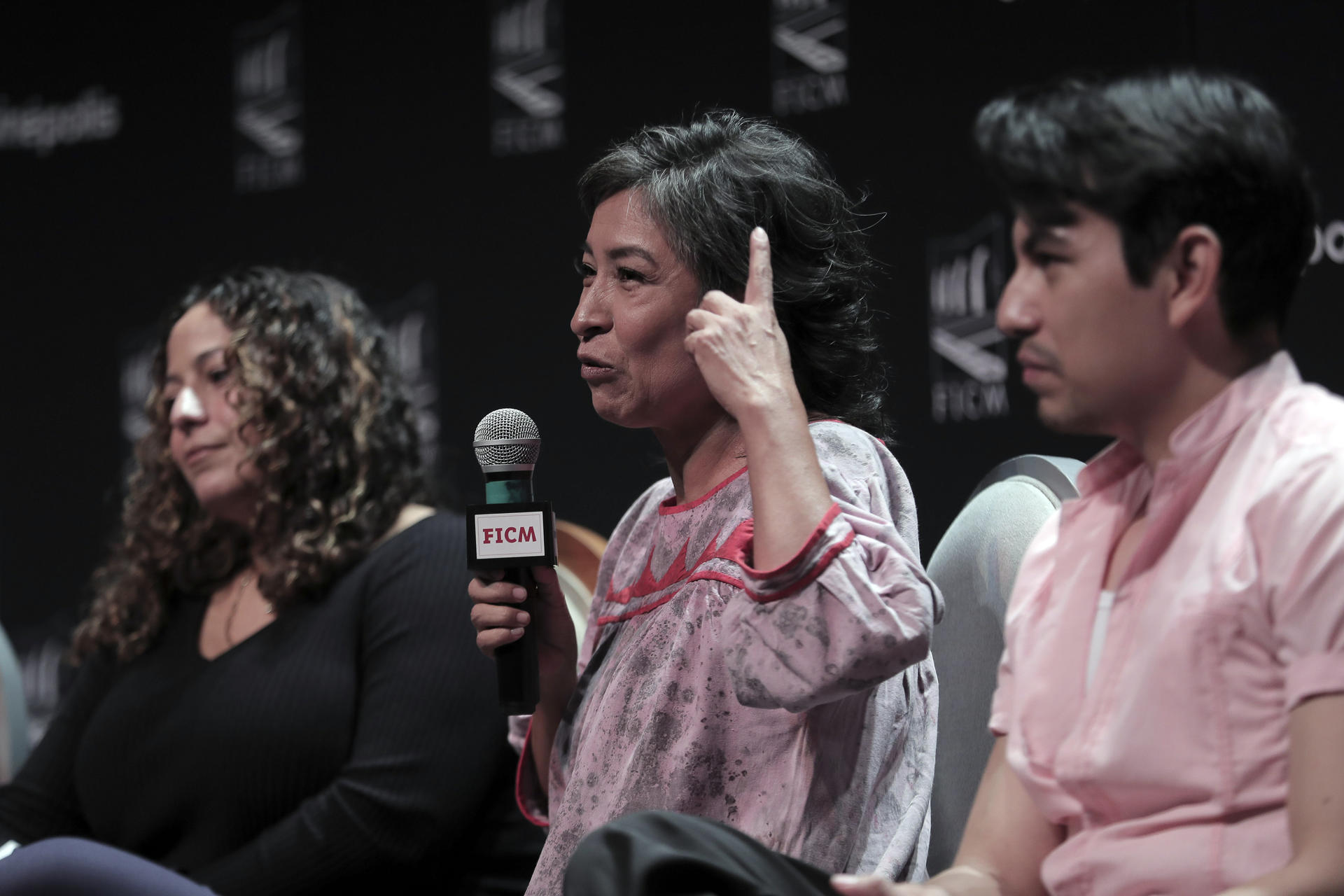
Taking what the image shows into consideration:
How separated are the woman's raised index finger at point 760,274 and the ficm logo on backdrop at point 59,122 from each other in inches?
107

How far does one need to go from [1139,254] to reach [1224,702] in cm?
29

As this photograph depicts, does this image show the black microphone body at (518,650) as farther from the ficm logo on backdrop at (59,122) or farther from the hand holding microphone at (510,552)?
the ficm logo on backdrop at (59,122)

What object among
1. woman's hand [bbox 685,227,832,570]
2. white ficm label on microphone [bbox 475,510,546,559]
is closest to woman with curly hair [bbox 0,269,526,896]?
white ficm label on microphone [bbox 475,510,546,559]

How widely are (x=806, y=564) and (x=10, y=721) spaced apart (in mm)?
1818

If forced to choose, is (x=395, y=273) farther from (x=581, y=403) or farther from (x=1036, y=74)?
(x=1036, y=74)

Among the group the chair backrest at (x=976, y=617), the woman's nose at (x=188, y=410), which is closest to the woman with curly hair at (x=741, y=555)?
the chair backrest at (x=976, y=617)

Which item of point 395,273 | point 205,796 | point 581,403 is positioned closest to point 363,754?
point 205,796

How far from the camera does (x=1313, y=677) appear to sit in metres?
0.87

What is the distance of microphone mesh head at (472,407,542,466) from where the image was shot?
1490 millimetres

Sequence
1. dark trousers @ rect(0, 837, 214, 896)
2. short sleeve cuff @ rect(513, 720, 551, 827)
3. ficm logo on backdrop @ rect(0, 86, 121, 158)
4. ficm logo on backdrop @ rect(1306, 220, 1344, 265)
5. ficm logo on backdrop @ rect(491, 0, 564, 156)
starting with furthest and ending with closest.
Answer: ficm logo on backdrop @ rect(0, 86, 121, 158) < ficm logo on backdrop @ rect(491, 0, 564, 156) < ficm logo on backdrop @ rect(1306, 220, 1344, 265) < short sleeve cuff @ rect(513, 720, 551, 827) < dark trousers @ rect(0, 837, 214, 896)

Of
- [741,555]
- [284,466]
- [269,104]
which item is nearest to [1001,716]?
[741,555]

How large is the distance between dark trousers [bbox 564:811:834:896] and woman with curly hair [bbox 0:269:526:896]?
3.41 feet

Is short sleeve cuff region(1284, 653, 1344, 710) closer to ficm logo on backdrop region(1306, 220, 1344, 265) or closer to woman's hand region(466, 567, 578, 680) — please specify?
woman's hand region(466, 567, 578, 680)

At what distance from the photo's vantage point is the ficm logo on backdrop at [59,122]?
3619 millimetres
